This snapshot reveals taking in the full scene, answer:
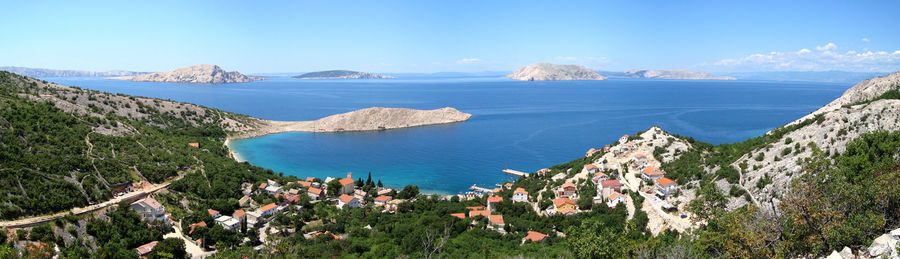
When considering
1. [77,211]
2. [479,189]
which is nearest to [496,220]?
[479,189]

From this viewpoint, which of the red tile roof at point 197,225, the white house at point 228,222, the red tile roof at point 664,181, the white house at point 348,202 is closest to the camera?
the red tile roof at point 197,225

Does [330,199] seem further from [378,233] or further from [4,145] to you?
[4,145]

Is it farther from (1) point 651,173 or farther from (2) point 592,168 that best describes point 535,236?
(2) point 592,168

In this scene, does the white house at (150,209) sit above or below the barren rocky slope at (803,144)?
below

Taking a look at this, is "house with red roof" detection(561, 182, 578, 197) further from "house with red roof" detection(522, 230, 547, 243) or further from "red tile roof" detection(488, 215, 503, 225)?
"house with red roof" detection(522, 230, 547, 243)

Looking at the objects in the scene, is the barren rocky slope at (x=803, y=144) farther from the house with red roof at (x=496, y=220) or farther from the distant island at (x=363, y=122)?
the distant island at (x=363, y=122)

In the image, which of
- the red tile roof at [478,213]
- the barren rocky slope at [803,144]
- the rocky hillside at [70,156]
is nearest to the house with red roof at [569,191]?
the red tile roof at [478,213]
